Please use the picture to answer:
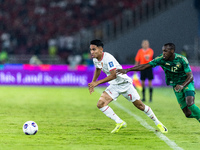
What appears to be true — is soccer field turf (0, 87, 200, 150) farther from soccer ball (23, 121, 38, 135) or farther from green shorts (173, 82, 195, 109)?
green shorts (173, 82, 195, 109)

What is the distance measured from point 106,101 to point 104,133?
2.03 ft

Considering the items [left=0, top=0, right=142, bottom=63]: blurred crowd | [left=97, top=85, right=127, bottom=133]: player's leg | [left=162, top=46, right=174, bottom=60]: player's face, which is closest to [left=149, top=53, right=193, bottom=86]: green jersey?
[left=162, top=46, right=174, bottom=60]: player's face

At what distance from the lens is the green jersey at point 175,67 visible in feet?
24.1

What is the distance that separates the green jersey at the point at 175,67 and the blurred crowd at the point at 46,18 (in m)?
21.7

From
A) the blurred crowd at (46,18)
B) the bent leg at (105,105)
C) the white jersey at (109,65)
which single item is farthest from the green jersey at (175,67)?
the blurred crowd at (46,18)

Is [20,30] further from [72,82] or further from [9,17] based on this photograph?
[72,82]

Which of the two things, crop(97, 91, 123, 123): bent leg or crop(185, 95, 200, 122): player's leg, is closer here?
crop(185, 95, 200, 122): player's leg

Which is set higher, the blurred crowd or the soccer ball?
the blurred crowd

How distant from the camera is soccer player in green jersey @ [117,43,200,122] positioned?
731 cm

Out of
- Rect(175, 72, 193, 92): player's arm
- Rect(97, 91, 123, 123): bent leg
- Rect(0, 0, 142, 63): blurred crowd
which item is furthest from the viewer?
Rect(0, 0, 142, 63): blurred crowd

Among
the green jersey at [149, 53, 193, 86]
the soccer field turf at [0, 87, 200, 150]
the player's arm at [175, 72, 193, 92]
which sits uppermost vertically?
the green jersey at [149, 53, 193, 86]

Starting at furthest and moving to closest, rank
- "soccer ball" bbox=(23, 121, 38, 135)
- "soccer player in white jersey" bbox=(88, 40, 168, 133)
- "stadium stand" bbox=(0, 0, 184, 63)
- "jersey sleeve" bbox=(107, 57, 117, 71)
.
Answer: "stadium stand" bbox=(0, 0, 184, 63)
"soccer player in white jersey" bbox=(88, 40, 168, 133)
"jersey sleeve" bbox=(107, 57, 117, 71)
"soccer ball" bbox=(23, 121, 38, 135)

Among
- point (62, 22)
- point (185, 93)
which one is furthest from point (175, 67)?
point (62, 22)

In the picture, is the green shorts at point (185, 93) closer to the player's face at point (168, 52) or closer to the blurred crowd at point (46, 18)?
the player's face at point (168, 52)
